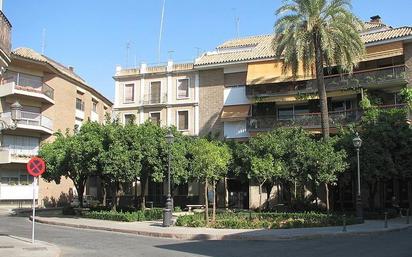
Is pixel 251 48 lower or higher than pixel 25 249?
higher

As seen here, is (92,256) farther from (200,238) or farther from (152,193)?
(152,193)

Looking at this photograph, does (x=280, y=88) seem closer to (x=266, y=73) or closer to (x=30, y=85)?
(x=266, y=73)

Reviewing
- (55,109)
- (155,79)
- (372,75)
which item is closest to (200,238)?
(372,75)

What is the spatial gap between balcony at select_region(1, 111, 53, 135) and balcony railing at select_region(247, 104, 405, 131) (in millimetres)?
19720

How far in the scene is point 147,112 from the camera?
49.6 metres

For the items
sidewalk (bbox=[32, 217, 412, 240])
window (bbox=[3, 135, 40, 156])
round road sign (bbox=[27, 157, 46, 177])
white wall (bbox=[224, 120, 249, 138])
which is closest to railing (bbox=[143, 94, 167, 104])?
white wall (bbox=[224, 120, 249, 138])

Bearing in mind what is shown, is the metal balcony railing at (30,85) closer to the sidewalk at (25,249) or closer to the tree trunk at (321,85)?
the tree trunk at (321,85)

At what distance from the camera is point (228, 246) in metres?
17.8

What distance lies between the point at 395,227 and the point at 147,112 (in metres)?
30.0

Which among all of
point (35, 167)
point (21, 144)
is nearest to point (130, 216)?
point (35, 167)

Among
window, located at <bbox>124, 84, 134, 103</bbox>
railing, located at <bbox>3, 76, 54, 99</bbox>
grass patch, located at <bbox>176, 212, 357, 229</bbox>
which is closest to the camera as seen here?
grass patch, located at <bbox>176, 212, 357, 229</bbox>

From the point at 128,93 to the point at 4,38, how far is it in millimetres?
39203

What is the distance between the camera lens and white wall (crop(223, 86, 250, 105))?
4531 centimetres

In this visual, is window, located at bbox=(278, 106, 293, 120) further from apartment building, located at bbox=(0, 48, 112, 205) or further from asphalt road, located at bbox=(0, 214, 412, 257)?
asphalt road, located at bbox=(0, 214, 412, 257)
